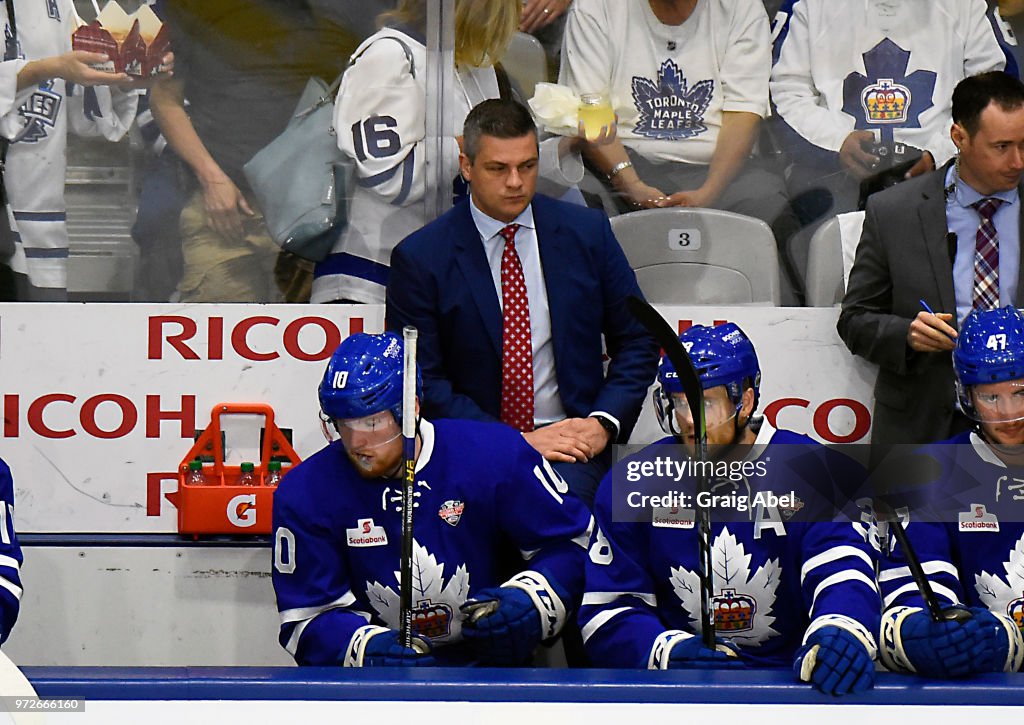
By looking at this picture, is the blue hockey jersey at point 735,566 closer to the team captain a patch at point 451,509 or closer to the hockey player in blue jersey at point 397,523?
the hockey player in blue jersey at point 397,523

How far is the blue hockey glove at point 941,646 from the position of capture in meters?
2.31

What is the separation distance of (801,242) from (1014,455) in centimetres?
118

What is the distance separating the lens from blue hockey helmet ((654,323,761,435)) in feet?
9.68

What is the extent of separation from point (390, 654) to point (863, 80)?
220cm

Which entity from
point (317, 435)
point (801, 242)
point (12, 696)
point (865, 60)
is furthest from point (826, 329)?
point (12, 696)

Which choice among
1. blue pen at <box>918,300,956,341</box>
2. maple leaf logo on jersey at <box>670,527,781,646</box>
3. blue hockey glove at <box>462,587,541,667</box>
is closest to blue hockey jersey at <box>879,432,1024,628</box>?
maple leaf logo on jersey at <box>670,527,781,646</box>

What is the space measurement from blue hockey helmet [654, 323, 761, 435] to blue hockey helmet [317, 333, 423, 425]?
0.51 m

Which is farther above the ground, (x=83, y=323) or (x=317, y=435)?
(x=83, y=323)

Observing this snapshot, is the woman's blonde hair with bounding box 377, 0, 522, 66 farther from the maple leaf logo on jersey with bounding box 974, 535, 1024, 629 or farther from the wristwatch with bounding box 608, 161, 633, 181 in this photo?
the maple leaf logo on jersey with bounding box 974, 535, 1024, 629

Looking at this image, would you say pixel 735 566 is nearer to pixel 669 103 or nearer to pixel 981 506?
pixel 981 506

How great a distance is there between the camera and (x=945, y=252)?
374cm

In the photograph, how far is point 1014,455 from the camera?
304 cm

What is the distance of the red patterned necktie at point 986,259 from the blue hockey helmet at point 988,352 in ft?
2.06

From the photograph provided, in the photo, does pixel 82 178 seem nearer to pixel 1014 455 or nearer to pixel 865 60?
pixel 865 60
